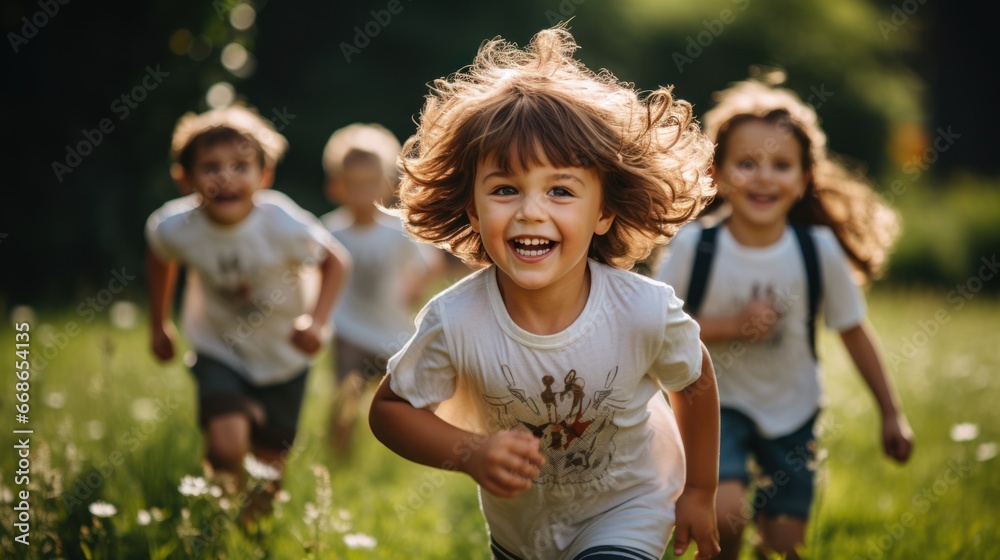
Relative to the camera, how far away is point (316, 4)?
13.5 m

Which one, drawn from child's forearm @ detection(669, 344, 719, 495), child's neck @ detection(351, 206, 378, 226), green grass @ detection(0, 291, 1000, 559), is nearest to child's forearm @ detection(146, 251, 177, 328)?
green grass @ detection(0, 291, 1000, 559)

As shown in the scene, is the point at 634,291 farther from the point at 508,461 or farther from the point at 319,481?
the point at 319,481

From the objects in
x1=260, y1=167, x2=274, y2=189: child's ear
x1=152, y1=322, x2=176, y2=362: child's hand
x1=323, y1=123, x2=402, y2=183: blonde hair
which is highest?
x1=260, y1=167, x2=274, y2=189: child's ear

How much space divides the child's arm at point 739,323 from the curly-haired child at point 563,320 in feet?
3.10

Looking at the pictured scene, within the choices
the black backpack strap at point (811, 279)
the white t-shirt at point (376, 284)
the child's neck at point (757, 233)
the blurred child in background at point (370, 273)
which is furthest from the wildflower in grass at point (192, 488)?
the white t-shirt at point (376, 284)

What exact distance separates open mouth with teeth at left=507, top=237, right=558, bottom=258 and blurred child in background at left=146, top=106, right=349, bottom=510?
2.01m

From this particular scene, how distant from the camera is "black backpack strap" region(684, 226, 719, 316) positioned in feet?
13.0

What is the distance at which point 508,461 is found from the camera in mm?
2275

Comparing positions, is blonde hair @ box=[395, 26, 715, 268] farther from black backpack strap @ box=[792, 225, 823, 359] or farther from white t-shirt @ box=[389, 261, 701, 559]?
black backpack strap @ box=[792, 225, 823, 359]

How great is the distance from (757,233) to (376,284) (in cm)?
319

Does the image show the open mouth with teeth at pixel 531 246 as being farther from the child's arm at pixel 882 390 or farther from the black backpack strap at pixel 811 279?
the child's arm at pixel 882 390

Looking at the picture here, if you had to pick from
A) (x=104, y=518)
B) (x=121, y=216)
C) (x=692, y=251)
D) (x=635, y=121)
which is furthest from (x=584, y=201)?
(x=121, y=216)

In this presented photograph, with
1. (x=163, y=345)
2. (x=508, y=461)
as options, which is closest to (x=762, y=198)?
(x=508, y=461)

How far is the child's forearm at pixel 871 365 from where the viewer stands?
3.93 meters
